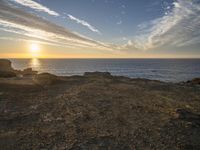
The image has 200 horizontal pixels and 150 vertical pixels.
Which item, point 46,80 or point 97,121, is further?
point 46,80

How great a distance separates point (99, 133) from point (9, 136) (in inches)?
214

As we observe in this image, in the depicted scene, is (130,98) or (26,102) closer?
(26,102)

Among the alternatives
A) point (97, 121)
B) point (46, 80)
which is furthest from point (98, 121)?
point (46, 80)

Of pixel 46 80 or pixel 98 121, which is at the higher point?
pixel 46 80

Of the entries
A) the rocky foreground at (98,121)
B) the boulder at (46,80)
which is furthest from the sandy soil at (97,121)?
the boulder at (46,80)

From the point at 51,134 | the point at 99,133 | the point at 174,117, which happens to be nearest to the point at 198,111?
the point at 174,117

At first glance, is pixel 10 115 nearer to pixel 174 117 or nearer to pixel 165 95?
pixel 174 117

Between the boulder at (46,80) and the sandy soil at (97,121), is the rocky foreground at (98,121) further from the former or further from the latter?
the boulder at (46,80)

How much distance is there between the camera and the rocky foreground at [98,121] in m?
11.1

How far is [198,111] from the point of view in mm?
17062

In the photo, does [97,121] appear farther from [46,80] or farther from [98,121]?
[46,80]

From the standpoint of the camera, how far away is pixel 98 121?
14.2m

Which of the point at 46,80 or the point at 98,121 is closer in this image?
the point at 98,121

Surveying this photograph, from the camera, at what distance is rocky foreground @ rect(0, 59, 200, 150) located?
11.1 meters
